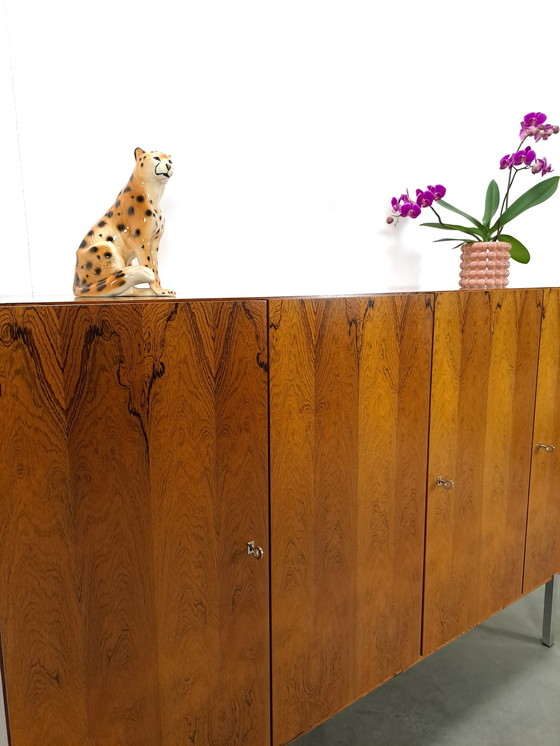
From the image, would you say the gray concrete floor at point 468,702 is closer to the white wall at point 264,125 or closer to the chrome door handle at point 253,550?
the chrome door handle at point 253,550

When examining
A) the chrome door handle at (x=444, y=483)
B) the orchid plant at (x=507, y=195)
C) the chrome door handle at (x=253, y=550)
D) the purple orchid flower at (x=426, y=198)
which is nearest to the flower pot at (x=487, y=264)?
the orchid plant at (x=507, y=195)

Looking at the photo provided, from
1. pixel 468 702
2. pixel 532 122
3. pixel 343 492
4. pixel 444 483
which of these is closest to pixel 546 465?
pixel 444 483

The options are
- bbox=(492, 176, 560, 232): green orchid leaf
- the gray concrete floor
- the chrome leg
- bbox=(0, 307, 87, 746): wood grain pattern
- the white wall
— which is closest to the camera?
bbox=(0, 307, 87, 746): wood grain pattern

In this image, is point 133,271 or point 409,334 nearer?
point 133,271

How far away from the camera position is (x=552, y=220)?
2.34 m

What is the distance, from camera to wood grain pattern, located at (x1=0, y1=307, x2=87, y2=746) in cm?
74

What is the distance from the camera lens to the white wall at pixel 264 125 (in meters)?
1.13

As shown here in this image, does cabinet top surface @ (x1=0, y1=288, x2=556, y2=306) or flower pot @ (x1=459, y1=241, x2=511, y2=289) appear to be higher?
flower pot @ (x1=459, y1=241, x2=511, y2=289)

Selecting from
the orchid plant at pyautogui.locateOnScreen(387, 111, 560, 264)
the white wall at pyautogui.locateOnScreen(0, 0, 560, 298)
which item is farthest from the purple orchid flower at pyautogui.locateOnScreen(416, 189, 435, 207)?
the white wall at pyautogui.locateOnScreen(0, 0, 560, 298)

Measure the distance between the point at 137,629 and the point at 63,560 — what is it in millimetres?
189

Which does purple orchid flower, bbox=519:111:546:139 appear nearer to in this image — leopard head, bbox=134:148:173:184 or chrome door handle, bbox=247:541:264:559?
leopard head, bbox=134:148:173:184

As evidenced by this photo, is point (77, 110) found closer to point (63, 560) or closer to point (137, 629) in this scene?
point (63, 560)

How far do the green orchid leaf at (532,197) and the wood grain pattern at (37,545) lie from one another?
1417 mm

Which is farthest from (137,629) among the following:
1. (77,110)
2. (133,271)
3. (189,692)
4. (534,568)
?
(534,568)
